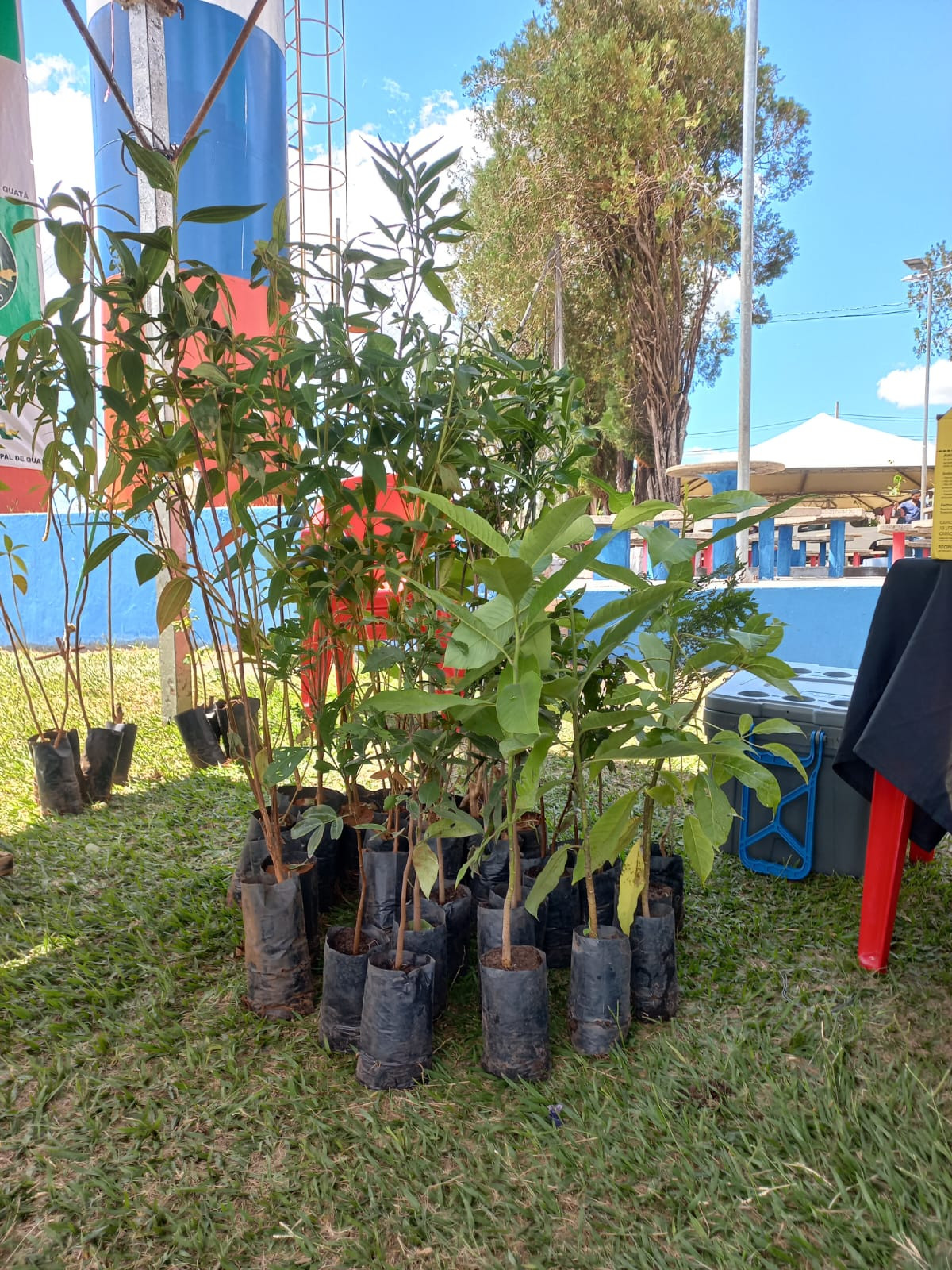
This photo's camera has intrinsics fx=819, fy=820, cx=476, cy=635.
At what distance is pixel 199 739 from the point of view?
113 inches

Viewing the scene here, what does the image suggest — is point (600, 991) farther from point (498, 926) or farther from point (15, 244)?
point (15, 244)

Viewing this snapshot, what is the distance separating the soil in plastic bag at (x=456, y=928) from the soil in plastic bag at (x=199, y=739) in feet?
5.08

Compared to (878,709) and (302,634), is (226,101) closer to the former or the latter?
(302,634)

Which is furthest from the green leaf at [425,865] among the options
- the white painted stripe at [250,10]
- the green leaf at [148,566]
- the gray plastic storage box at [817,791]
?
the white painted stripe at [250,10]

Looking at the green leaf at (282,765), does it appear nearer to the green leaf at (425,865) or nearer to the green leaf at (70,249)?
the green leaf at (425,865)

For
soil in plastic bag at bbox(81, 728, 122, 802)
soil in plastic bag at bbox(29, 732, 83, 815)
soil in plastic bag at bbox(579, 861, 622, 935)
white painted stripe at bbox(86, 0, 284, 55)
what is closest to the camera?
soil in plastic bag at bbox(579, 861, 622, 935)

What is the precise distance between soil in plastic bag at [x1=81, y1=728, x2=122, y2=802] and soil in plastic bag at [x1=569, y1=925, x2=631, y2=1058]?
180 cm

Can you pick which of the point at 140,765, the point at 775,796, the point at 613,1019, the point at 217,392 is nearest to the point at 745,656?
the point at 775,796

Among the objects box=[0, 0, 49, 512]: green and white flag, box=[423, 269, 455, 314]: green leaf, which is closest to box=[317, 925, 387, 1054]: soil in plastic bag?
box=[423, 269, 455, 314]: green leaf

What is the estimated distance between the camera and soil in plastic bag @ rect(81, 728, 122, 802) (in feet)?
8.33

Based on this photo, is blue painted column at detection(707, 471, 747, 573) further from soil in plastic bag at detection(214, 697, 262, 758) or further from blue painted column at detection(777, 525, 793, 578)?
soil in plastic bag at detection(214, 697, 262, 758)

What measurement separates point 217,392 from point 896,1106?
1435mm

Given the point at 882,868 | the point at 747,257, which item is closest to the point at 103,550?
the point at 882,868

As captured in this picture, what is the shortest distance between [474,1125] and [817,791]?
1165 mm
